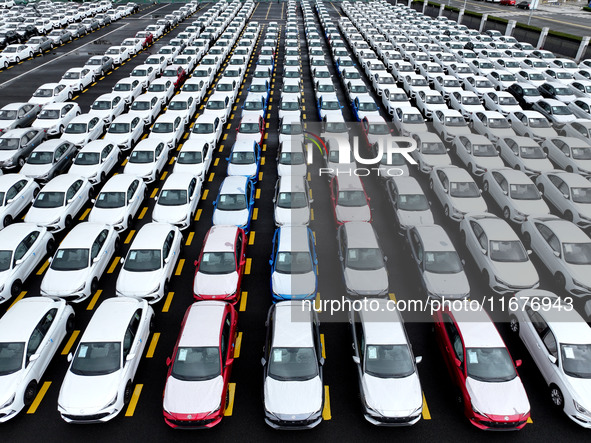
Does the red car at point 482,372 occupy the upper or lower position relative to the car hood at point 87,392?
upper

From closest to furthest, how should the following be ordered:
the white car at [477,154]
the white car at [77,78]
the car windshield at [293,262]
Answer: the car windshield at [293,262]
the white car at [477,154]
the white car at [77,78]

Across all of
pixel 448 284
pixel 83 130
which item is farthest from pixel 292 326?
pixel 83 130

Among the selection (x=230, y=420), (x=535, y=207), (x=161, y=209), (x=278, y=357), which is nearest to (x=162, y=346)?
(x=230, y=420)

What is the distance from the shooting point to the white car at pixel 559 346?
350 inches

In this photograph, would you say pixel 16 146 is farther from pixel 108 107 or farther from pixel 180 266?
pixel 180 266

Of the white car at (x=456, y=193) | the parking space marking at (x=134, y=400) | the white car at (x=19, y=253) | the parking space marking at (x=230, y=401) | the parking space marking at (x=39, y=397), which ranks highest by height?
the white car at (x=456, y=193)

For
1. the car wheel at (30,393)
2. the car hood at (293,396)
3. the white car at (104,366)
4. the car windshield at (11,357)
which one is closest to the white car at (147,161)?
the white car at (104,366)

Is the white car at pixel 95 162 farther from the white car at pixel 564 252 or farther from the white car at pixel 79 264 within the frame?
the white car at pixel 564 252

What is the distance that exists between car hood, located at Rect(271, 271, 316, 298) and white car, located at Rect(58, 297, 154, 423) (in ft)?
12.8

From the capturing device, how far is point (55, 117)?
2181cm

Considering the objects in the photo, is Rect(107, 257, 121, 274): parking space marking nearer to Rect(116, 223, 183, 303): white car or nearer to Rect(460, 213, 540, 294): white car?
Rect(116, 223, 183, 303): white car

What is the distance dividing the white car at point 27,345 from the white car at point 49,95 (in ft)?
62.5

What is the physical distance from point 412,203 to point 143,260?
10.00 meters

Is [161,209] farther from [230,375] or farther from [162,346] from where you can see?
[230,375]
